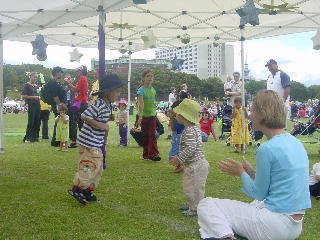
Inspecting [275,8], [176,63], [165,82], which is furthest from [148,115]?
[165,82]

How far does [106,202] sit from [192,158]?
133 centimetres

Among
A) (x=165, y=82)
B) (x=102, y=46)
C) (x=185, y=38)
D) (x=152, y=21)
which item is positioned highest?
(x=165, y=82)

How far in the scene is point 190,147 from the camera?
13.8 ft

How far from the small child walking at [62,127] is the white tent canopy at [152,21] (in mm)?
2016

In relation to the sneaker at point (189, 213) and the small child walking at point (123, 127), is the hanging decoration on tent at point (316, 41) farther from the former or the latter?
the sneaker at point (189, 213)

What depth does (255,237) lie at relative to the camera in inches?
118

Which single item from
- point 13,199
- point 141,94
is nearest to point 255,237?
point 13,199

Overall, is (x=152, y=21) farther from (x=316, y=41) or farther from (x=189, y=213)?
(x=189, y=213)

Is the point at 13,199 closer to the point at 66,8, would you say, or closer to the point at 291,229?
the point at 291,229

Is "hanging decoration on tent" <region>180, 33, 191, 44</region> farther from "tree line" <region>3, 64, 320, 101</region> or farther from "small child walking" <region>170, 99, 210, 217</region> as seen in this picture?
"tree line" <region>3, 64, 320, 101</region>

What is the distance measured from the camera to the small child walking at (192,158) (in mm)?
4195

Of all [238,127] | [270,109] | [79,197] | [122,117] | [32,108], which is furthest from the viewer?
[32,108]

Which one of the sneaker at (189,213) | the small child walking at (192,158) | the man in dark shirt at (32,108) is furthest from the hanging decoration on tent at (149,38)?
the sneaker at (189,213)

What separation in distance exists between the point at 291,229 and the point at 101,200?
266cm
